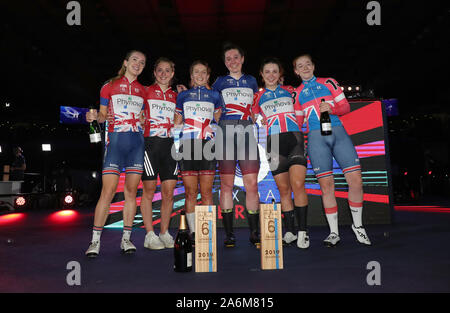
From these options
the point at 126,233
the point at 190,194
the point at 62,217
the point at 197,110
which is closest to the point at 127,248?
the point at 126,233

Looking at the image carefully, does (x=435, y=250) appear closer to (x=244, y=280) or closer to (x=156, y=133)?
→ (x=244, y=280)

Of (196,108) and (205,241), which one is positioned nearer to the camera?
(205,241)

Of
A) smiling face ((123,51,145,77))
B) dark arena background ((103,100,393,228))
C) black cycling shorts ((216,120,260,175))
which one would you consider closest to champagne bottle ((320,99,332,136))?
black cycling shorts ((216,120,260,175))

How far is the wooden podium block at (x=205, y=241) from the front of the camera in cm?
229

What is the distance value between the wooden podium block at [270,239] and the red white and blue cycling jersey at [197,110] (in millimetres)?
1287

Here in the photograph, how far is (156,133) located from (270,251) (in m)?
1.75

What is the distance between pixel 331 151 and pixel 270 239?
1372 millimetres

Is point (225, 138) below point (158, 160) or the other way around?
the other way around

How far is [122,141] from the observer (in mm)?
3109

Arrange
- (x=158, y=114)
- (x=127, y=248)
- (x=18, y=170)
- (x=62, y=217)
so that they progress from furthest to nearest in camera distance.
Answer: (x=18, y=170), (x=62, y=217), (x=158, y=114), (x=127, y=248)

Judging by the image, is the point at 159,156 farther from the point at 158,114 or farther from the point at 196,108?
the point at 196,108

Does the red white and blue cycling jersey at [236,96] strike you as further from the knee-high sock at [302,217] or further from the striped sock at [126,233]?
the striped sock at [126,233]

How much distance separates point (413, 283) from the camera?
6.15 feet
